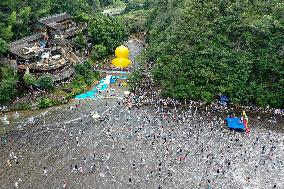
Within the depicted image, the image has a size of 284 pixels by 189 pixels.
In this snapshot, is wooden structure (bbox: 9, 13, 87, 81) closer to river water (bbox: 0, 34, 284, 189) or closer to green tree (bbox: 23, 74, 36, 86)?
green tree (bbox: 23, 74, 36, 86)

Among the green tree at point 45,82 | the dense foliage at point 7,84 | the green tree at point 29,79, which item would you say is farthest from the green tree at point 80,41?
the dense foliage at point 7,84

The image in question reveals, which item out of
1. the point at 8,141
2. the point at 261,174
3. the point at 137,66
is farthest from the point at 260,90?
the point at 8,141

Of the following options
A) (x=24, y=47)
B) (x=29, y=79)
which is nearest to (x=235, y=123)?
(x=29, y=79)

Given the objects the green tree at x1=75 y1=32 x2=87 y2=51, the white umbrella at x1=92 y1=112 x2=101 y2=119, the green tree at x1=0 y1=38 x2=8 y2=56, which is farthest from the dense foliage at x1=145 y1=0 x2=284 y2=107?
the green tree at x1=0 y1=38 x2=8 y2=56

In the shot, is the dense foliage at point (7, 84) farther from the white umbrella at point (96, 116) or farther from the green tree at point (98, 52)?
the green tree at point (98, 52)

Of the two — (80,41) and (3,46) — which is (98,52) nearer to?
(80,41)

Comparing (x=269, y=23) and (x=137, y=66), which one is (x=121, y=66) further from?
(x=269, y=23)

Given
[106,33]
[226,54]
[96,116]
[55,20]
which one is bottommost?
[96,116]

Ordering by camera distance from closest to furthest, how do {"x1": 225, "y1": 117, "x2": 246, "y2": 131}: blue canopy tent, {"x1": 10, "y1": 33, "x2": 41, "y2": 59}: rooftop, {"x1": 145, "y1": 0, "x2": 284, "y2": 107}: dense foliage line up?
{"x1": 225, "y1": 117, "x2": 246, "y2": 131}: blue canopy tent, {"x1": 145, "y1": 0, "x2": 284, "y2": 107}: dense foliage, {"x1": 10, "y1": 33, "x2": 41, "y2": 59}: rooftop
